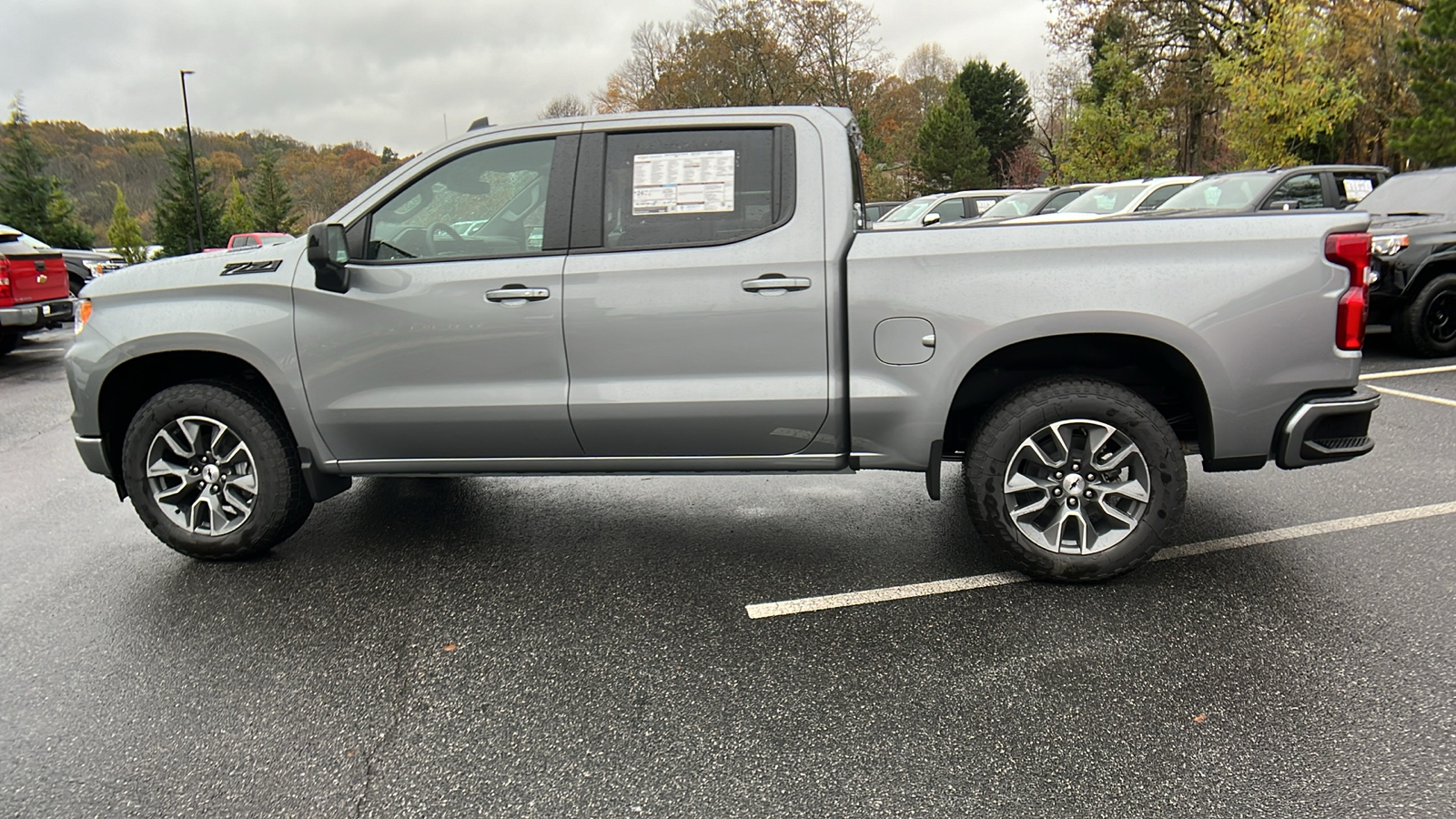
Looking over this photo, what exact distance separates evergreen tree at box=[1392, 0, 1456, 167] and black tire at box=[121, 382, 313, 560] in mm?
25219

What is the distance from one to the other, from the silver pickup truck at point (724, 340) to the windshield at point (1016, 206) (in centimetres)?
1453

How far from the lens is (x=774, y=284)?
356 cm

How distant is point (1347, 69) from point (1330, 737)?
27.4m

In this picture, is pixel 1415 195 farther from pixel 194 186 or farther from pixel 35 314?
pixel 194 186

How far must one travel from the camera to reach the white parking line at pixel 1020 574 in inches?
141

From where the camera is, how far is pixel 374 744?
2.71 metres

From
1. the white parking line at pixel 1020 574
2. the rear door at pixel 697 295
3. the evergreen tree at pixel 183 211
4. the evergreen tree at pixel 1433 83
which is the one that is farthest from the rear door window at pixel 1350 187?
the evergreen tree at pixel 183 211

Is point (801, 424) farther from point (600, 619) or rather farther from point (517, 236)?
point (517, 236)

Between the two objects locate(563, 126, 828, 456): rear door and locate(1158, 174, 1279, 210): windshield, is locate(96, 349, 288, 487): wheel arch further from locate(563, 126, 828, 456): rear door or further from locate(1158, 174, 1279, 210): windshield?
locate(1158, 174, 1279, 210): windshield

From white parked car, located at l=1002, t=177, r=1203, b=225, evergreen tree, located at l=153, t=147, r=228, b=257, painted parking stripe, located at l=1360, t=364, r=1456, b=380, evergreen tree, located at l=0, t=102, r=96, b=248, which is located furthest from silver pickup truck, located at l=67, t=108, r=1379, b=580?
evergreen tree, located at l=153, t=147, r=228, b=257

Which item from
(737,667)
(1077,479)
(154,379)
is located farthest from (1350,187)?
(154,379)

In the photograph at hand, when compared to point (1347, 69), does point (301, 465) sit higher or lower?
lower

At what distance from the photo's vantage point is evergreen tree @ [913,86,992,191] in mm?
43969

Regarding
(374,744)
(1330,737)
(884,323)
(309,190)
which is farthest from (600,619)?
(309,190)
